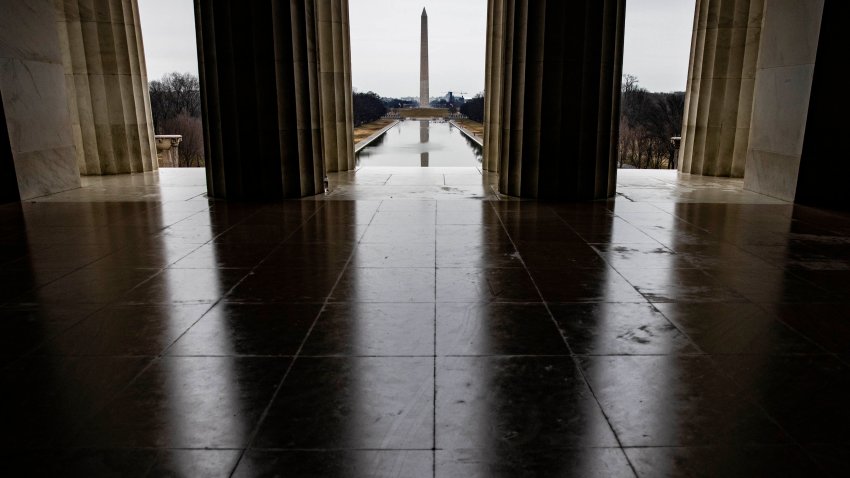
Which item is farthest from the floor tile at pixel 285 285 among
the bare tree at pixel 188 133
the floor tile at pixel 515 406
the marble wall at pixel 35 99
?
the bare tree at pixel 188 133

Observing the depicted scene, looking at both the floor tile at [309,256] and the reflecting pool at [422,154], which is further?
the reflecting pool at [422,154]

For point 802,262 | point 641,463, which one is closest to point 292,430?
point 641,463

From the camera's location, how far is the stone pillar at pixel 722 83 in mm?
19484

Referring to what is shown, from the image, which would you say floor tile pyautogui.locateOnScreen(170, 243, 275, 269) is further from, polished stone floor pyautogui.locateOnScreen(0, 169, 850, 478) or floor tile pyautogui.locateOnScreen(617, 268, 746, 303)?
floor tile pyautogui.locateOnScreen(617, 268, 746, 303)

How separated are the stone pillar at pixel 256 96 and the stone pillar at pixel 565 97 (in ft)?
17.0

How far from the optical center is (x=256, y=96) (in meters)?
14.8

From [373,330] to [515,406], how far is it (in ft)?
6.41

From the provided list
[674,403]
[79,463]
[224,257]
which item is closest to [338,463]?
[79,463]

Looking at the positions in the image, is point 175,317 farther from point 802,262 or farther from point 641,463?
point 802,262

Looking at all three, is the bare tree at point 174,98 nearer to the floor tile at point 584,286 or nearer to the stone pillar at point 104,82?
the stone pillar at point 104,82

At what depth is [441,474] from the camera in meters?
3.75

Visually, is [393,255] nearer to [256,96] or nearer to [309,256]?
[309,256]

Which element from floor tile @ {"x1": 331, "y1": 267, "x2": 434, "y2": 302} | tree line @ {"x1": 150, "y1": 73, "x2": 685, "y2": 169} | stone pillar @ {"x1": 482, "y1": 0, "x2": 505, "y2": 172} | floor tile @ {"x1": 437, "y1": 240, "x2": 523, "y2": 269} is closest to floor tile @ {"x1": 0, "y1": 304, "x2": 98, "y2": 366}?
floor tile @ {"x1": 331, "y1": 267, "x2": 434, "y2": 302}

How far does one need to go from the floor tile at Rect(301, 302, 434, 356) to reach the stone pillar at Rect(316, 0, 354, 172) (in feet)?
48.2
